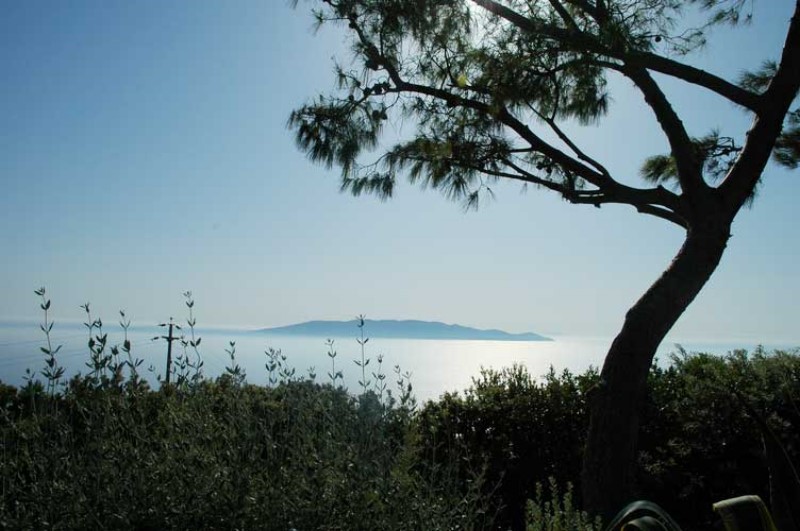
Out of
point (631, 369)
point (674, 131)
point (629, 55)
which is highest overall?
point (629, 55)

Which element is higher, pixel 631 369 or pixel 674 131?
pixel 674 131

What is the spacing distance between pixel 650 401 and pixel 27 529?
15.5 ft

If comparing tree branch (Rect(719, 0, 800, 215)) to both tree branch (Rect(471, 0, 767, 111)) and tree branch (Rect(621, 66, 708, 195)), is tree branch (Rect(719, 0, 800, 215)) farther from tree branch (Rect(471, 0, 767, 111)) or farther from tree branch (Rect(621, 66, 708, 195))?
tree branch (Rect(621, 66, 708, 195))

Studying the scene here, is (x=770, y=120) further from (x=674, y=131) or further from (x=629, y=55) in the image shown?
(x=629, y=55)

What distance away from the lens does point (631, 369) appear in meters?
4.56

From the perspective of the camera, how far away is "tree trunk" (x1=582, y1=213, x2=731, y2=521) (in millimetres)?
4406

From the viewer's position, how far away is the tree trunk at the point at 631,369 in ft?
14.5

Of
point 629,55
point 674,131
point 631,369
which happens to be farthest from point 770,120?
point 631,369

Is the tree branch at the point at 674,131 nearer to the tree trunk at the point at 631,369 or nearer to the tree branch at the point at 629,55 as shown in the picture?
the tree branch at the point at 629,55

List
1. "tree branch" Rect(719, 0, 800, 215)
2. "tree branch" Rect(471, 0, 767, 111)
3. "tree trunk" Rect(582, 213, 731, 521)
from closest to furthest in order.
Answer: "tree trunk" Rect(582, 213, 731, 521), "tree branch" Rect(471, 0, 767, 111), "tree branch" Rect(719, 0, 800, 215)

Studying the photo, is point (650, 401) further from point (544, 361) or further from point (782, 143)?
point (782, 143)

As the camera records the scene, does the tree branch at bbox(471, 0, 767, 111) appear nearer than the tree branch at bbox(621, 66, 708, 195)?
Yes

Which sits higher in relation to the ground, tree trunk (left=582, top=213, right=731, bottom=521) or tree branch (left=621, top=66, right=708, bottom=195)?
tree branch (left=621, top=66, right=708, bottom=195)

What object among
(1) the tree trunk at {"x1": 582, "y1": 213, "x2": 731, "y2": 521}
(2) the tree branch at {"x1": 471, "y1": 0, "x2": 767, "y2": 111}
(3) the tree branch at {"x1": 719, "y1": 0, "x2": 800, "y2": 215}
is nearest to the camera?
(1) the tree trunk at {"x1": 582, "y1": 213, "x2": 731, "y2": 521}
